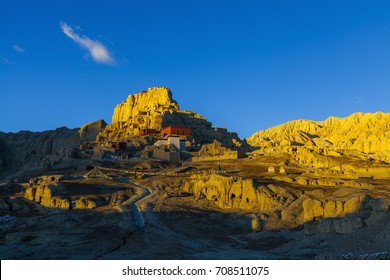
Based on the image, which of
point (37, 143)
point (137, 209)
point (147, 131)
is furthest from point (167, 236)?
point (37, 143)

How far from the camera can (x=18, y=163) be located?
490 feet

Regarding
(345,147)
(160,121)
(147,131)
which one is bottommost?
(345,147)

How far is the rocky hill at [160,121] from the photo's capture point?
12225 cm

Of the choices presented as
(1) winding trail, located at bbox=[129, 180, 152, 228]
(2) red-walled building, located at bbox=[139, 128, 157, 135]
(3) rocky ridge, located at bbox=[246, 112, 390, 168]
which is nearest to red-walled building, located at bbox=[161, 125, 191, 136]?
(2) red-walled building, located at bbox=[139, 128, 157, 135]

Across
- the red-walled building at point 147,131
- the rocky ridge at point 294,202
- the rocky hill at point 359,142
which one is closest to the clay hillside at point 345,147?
the rocky hill at point 359,142

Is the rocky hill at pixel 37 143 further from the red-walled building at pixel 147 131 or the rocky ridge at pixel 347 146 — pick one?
the rocky ridge at pixel 347 146

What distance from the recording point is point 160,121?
122938 mm

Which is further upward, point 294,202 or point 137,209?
point 294,202

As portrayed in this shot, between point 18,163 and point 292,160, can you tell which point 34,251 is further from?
point 18,163

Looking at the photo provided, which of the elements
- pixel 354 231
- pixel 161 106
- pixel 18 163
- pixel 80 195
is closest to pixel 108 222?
pixel 80 195

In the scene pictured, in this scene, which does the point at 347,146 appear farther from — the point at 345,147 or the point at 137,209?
the point at 137,209

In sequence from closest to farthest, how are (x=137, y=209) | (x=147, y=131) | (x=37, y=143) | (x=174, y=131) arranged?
(x=137, y=209) → (x=174, y=131) → (x=147, y=131) → (x=37, y=143)

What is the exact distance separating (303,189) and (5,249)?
30284 millimetres

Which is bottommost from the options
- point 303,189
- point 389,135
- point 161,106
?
point 303,189
